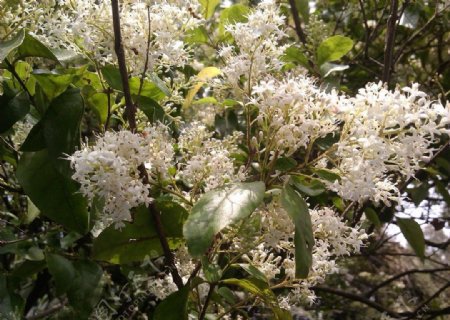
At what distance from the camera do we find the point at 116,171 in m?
1.01

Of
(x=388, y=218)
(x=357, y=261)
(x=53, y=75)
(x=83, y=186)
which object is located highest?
(x=357, y=261)

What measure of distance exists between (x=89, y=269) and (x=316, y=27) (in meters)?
1.12

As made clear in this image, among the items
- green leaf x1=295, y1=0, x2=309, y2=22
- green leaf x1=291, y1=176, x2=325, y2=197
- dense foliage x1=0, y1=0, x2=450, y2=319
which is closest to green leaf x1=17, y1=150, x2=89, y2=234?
dense foliage x1=0, y1=0, x2=450, y2=319

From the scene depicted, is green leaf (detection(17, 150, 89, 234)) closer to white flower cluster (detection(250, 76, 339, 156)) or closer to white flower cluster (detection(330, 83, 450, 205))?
white flower cluster (detection(250, 76, 339, 156))

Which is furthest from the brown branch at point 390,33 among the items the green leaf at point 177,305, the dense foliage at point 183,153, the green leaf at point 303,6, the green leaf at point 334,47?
the green leaf at point 177,305

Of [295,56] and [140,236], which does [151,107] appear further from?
[295,56]

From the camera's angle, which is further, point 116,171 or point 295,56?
point 295,56

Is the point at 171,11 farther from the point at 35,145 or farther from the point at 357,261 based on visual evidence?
the point at 357,261

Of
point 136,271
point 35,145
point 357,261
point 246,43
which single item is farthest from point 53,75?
point 357,261

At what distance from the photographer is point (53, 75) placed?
128 centimetres

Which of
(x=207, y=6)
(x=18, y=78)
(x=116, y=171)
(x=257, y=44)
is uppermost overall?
(x=207, y=6)

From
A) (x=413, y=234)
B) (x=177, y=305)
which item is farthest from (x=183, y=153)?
(x=413, y=234)

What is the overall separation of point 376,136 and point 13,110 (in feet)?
2.57

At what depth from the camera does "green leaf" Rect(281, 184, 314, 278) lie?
40.1 inches
